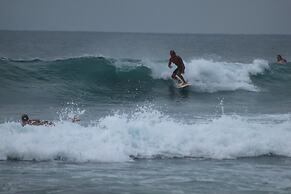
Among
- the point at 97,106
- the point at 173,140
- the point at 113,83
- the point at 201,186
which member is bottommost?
the point at 201,186

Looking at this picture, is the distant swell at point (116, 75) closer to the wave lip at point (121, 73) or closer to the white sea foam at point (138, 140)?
the wave lip at point (121, 73)

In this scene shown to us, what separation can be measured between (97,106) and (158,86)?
538cm

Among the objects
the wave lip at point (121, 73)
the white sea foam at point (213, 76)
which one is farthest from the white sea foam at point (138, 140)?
the white sea foam at point (213, 76)

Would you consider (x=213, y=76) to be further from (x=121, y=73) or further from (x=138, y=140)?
(x=138, y=140)

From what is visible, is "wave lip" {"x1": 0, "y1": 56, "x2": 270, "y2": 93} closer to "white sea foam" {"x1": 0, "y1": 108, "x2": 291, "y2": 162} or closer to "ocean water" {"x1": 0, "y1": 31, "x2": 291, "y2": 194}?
"ocean water" {"x1": 0, "y1": 31, "x2": 291, "y2": 194}

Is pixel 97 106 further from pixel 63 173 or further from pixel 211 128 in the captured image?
pixel 63 173

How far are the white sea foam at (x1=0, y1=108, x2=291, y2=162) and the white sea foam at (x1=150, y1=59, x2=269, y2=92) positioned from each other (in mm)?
9883

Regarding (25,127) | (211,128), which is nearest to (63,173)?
(25,127)

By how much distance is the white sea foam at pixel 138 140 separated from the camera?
14170 millimetres

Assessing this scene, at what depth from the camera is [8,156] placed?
1399 cm

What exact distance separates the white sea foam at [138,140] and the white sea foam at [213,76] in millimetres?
9883

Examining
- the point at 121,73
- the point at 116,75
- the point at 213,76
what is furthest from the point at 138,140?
the point at 213,76

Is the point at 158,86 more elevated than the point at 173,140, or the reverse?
the point at 158,86

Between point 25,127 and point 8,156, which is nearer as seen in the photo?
point 8,156
